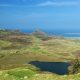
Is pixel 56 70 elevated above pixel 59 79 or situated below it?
below

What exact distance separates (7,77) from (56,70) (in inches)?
4320

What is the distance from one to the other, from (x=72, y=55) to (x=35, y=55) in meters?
25.5

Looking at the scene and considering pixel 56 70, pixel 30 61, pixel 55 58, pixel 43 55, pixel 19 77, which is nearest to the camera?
pixel 19 77

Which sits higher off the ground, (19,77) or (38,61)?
(19,77)

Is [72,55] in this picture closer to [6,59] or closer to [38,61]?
[38,61]

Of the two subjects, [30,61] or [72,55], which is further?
[72,55]

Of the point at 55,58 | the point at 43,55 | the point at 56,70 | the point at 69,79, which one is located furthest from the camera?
the point at 43,55

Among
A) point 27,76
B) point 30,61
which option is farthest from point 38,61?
point 27,76

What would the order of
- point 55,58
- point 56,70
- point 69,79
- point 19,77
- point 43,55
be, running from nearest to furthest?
point 69,79 → point 19,77 → point 56,70 → point 55,58 → point 43,55

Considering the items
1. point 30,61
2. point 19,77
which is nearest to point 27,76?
point 19,77

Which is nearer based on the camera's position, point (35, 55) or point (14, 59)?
point (14, 59)

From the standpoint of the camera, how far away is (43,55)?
187 m

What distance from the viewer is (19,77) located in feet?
77.2

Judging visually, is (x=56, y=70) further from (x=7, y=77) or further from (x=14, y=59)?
(x=7, y=77)
